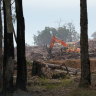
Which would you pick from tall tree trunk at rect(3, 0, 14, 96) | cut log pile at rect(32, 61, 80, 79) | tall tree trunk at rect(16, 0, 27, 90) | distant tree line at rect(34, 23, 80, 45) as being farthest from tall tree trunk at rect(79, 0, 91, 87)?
distant tree line at rect(34, 23, 80, 45)

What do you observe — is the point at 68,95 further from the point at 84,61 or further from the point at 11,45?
the point at 11,45

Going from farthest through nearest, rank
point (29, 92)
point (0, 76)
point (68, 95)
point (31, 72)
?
point (31, 72), point (0, 76), point (29, 92), point (68, 95)

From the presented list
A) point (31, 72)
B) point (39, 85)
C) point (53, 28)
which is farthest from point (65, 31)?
point (39, 85)

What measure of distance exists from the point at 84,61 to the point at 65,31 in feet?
323

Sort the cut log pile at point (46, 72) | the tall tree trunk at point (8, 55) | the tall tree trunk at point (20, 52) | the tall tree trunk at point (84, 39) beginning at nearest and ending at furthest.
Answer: the tall tree trunk at point (8, 55) → the tall tree trunk at point (20, 52) → the tall tree trunk at point (84, 39) → the cut log pile at point (46, 72)

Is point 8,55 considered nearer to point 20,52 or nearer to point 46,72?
point 20,52

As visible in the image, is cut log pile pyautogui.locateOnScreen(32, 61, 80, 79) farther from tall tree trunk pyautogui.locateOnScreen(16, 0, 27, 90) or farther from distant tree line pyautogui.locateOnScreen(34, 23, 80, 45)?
distant tree line pyautogui.locateOnScreen(34, 23, 80, 45)

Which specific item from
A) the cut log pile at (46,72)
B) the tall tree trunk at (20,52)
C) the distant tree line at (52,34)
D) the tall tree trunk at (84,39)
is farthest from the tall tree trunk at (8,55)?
the distant tree line at (52,34)

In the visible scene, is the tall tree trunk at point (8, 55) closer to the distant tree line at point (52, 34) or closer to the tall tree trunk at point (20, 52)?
the tall tree trunk at point (20, 52)

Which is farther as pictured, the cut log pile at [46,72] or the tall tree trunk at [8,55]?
the cut log pile at [46,72]

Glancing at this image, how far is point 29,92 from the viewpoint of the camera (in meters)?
18.8

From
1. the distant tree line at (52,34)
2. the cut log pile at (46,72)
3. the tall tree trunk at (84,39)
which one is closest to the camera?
the tall tree trunk at (84,39)

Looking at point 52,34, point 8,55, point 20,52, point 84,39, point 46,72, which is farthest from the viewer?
point 52,34

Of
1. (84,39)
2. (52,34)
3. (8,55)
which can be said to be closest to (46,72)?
(84,39)
